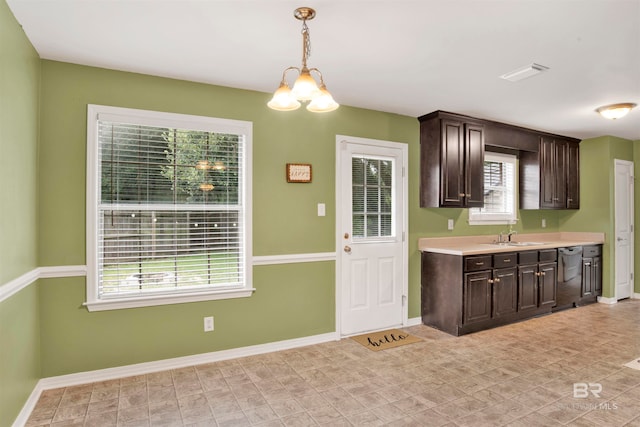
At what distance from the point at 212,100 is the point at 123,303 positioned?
184 cm

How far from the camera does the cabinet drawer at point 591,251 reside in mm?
5289

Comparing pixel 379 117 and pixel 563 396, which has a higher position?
pixel 379 117

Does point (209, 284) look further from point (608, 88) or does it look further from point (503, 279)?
point (608, 88)

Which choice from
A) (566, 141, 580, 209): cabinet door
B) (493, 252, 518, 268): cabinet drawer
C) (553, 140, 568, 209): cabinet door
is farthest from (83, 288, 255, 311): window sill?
(566, 141, 580, 209): cabinet door

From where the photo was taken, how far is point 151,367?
307 cm

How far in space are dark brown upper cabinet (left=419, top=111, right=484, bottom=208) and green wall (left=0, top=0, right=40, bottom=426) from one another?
3654mm

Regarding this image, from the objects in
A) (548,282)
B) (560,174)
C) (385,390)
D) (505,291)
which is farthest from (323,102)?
(560,174)

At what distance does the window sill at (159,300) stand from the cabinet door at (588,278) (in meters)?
4.66

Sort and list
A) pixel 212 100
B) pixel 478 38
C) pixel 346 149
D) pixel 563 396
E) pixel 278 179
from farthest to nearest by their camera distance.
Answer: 1. pixel 346 149
2. pixel 278 179
3. pixel 212 100
4. pixel 563 396
5. pixel 478 38

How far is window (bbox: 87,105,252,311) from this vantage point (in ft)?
9.71

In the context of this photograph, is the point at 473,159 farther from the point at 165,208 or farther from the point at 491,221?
the point at 165,208

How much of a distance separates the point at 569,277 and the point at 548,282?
539mm

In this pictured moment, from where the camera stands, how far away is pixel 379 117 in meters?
4.19

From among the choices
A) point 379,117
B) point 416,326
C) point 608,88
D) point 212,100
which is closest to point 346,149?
point 379,117
